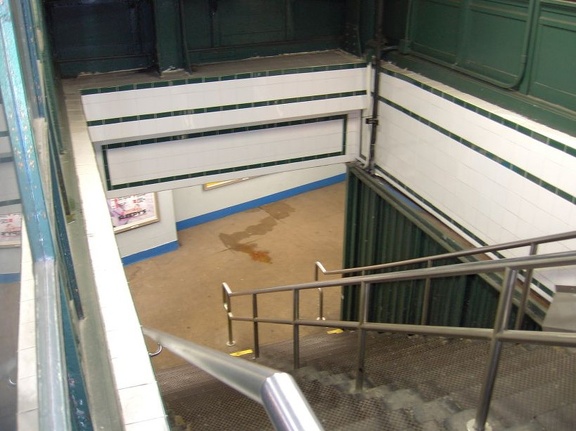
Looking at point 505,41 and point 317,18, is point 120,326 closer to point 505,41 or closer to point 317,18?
point 505,41

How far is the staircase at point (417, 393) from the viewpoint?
9.58 ft

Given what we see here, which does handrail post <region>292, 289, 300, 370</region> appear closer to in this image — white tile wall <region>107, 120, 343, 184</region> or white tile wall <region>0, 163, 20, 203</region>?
white tile wall <region>107, 120, 343, 184</region>

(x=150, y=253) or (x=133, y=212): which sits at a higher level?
(x=133, y=212)

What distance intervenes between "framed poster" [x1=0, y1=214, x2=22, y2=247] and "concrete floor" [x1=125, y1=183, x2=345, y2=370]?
21.2ft

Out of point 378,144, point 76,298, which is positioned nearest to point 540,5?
point 378,144

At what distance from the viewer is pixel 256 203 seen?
1168 cm

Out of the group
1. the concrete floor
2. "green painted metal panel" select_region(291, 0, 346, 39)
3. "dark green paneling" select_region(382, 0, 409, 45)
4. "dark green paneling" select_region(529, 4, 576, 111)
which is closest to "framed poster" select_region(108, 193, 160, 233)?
the concrete floor

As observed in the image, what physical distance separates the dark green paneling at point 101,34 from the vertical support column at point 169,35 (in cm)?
17

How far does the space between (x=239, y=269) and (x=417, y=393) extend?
19.7 ft

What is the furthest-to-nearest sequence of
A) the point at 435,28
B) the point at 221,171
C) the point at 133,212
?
the point at 133,212 < the point at 221,171 < the point at 435,28

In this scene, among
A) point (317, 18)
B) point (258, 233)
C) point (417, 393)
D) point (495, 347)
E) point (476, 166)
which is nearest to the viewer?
point (495, 347)

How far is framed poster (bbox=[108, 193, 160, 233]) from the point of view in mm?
9203

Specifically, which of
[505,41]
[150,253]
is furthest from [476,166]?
[150,253]

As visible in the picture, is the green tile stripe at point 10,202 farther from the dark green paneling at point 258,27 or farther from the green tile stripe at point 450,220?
the dark green paneling at point 258,27
